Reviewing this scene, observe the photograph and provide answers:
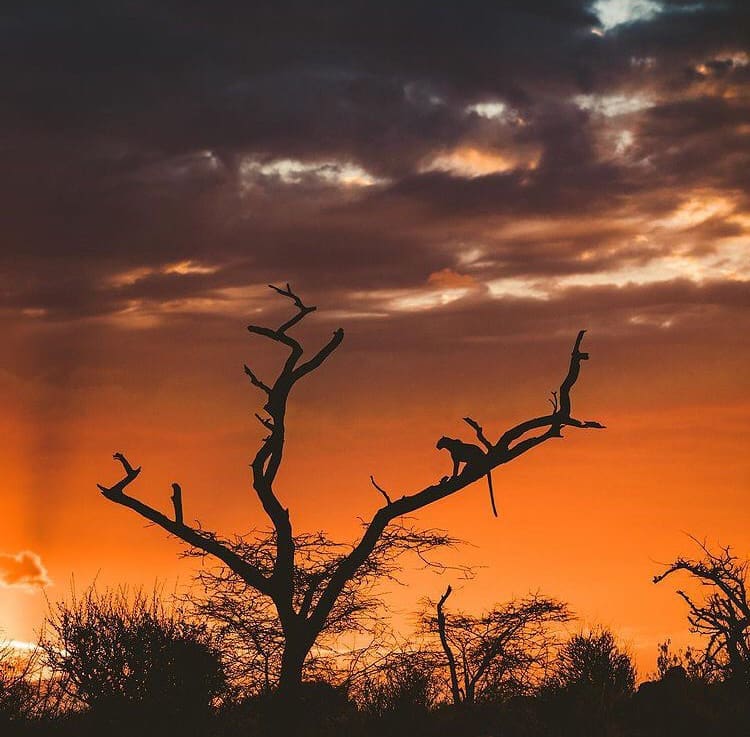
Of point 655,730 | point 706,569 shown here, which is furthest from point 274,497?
point 706,569

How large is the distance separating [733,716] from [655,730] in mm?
1820

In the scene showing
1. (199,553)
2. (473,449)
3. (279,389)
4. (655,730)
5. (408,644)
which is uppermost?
(279,389)

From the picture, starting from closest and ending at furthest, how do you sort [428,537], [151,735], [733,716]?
[151,735]
[733,716]
[428,537]

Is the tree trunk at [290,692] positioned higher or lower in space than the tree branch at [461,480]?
lower

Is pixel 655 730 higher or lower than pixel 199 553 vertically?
lower

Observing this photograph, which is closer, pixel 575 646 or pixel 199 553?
pixel 199 553

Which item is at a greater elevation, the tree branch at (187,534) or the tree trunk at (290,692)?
the tree branch at (187,534)

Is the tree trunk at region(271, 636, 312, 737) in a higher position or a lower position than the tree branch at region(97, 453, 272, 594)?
lower

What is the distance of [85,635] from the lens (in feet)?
85.2

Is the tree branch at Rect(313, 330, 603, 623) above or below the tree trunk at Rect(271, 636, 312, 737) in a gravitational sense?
above

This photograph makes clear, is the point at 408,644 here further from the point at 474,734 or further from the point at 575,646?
the point at 575,646

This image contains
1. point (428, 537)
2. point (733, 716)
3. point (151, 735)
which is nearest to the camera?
point (151, 735)

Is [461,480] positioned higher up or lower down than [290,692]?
higher up

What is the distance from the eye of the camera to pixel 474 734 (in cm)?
2802
